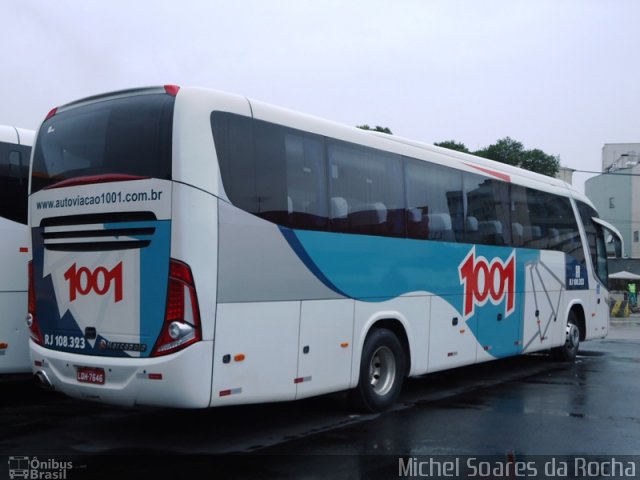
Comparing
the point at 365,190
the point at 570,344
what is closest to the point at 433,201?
the point at 365,190

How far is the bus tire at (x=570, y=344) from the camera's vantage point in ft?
46.2

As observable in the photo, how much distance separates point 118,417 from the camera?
841 cm

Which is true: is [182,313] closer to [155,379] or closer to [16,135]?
[155,379]

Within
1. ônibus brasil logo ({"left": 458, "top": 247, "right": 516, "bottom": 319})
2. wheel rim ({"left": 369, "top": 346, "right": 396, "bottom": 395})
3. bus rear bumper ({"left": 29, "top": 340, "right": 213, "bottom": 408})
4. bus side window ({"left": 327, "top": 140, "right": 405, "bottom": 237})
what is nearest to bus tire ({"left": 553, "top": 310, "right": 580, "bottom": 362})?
ônibus brasil logo ({"left": 458, "top": 247, "right": 516, "bottom": 319})

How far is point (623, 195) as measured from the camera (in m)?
63.2

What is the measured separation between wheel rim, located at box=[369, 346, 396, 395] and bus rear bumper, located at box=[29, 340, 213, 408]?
299 centimetres

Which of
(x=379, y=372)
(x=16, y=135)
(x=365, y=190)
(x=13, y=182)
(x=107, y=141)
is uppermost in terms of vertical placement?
(x=16, y=135)

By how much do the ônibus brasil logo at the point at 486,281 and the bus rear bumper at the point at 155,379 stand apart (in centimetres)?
512

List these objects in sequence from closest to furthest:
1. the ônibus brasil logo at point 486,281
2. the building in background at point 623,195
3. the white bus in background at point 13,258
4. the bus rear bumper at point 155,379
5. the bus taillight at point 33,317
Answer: the bus rear bumper at point 155,379
the bus taillight at point 33,317
the white bus in background at point 13,258
the ônibus brasil logo at point 486,281
the building in background at point 623,195

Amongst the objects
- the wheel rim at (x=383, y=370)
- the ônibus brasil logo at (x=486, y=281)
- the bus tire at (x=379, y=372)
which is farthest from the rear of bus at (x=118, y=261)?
the ônibus brasil logo at (x=486, y=281)

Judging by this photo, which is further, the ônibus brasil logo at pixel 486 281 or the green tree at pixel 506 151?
the green tree at pixel 506 151

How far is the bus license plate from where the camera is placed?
6.62 metres

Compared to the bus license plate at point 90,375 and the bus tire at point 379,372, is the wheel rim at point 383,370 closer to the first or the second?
the bus tire at point 379,372

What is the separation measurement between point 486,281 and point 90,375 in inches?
257
